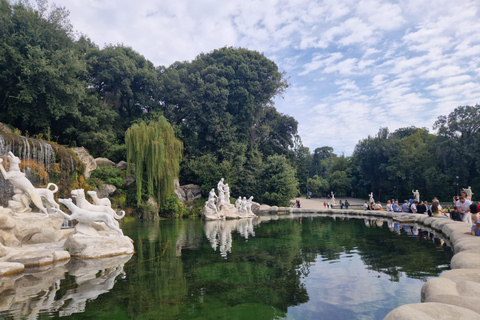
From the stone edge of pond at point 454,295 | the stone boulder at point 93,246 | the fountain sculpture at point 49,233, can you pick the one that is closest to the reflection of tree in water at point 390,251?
the stone edge of pond at point 454,295

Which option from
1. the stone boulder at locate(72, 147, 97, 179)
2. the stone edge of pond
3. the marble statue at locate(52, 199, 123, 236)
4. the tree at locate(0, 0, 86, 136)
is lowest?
the stone edge of pond

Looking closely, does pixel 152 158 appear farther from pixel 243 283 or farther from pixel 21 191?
pixel 243 283

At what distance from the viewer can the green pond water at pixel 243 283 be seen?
4.55 metres

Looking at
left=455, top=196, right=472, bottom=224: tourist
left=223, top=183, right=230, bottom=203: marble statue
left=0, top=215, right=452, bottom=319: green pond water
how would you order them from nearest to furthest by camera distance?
left=0, top=215, right=452, bottom=319: green pond water
left=455, top=196, right=472, bottom=224: tourist
left=223, top=183, right=230, bottom=203: marble statue

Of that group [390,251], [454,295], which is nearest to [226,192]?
[390,251]

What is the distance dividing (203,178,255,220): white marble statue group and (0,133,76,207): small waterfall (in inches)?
378

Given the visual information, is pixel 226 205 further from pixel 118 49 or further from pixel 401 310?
pixel 401 310

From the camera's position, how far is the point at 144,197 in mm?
22969

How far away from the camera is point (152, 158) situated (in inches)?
869

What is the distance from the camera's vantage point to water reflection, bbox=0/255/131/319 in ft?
15.0

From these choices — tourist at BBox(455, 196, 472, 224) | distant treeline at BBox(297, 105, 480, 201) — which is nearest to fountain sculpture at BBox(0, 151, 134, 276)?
tourist at BBox(455, 196, 472, 224)

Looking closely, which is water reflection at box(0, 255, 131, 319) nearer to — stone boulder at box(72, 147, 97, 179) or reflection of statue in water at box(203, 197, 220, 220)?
reflection of statue in water at box(203, 197, 220, 220)

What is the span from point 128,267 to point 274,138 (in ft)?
111

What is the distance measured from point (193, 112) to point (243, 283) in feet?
89.5
